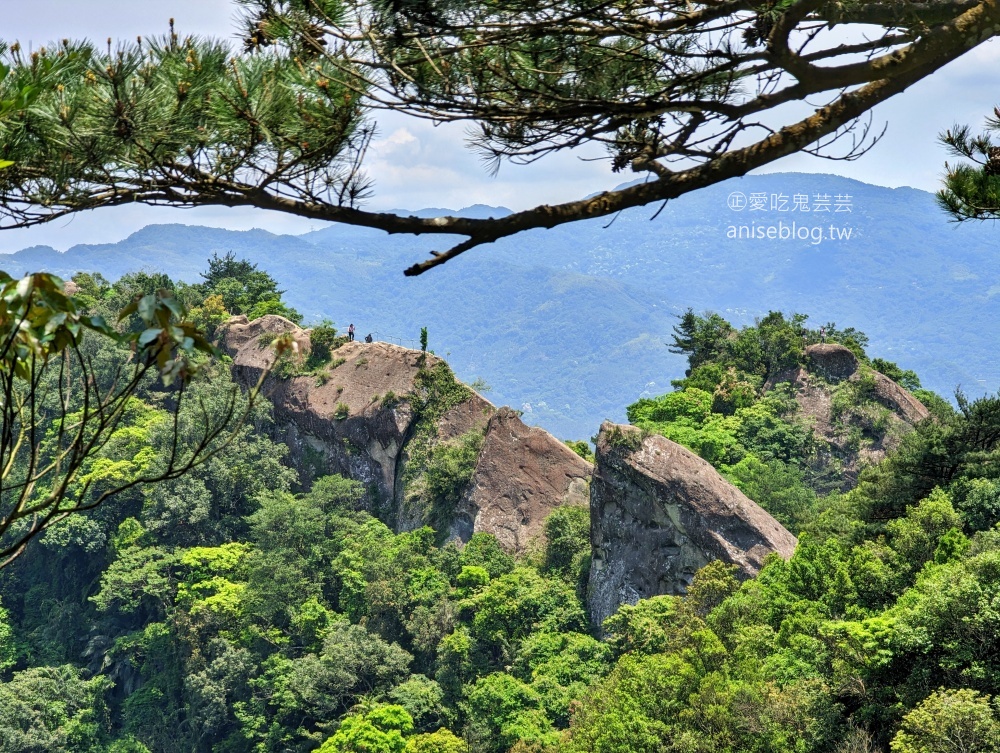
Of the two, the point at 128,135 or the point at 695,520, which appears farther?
the point at 695,520

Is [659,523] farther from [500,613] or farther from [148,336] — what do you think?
[148,336]

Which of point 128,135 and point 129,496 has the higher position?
point 128,135

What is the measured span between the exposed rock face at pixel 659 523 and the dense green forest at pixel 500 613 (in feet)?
4.24

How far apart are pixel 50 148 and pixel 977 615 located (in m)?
11.9

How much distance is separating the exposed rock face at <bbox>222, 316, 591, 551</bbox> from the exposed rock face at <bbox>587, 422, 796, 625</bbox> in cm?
370

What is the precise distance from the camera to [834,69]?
16.5 ft

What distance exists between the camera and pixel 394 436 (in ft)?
111

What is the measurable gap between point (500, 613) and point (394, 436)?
9243mm

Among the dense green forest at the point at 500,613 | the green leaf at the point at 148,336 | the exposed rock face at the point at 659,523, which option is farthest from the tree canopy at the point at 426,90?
the exposed rock face at the point at 659,523

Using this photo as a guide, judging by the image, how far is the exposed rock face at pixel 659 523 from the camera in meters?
24.9

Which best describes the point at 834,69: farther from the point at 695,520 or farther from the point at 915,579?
the point at 695,520

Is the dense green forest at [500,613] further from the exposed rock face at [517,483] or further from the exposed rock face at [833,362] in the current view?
the exposed rock face at [517,483]

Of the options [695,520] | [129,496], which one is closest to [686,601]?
[695,520]

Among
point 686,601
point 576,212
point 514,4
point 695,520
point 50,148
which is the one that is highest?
point 514,4
